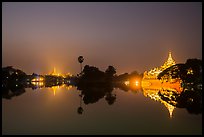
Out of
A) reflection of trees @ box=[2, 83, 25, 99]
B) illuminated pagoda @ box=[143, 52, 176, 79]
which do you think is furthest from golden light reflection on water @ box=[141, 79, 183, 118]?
reflection of trees @ box=[2, 83, 25, 99]

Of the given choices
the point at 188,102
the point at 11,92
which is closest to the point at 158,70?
the point at 11,92

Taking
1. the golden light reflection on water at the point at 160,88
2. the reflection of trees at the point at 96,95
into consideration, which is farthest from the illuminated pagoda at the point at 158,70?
the reflection of trees at the point at 96,95

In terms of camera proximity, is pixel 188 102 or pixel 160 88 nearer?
pixel 188 102

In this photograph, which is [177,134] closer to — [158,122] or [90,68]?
[158,122]

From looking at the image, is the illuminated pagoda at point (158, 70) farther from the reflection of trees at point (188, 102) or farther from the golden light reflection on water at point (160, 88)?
the reflection of trees at point (188, 102)

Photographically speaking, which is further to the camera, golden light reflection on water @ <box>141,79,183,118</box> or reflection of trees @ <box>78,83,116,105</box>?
golden light reflection on water @ <box>141,79,183,118</box>

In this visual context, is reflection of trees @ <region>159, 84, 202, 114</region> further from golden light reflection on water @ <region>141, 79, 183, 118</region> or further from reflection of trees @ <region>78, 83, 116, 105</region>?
golden light reflection on water @ <region>141, 79, 183, 118</region>

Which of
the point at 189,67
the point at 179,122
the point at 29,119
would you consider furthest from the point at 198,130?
the point at 189,67

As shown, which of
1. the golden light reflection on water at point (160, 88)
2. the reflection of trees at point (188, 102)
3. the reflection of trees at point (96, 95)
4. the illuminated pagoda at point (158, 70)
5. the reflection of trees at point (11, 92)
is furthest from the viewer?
the illuminated pagoda at point (158, 70)

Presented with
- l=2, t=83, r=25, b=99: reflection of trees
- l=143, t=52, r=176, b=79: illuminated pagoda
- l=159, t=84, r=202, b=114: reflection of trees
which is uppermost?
l=143, t=52, r=176, b=79: illuminated pagoda

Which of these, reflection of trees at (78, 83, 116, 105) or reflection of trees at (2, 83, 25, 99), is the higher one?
reflection of trees at (2, 83, 25, 99)

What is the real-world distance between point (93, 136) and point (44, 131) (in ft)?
9.42

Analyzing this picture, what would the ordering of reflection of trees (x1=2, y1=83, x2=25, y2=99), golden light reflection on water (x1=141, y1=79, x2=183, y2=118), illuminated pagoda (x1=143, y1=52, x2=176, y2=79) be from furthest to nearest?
1. illuminated pagoda (x1=143, y1=52, x2=176, y2=79)
2. golden light reflection on water (x1=141, y1=79, x2=183, y2=118)
3. reflection of trees (x1=2, y1=83, x2=25, y2=99)

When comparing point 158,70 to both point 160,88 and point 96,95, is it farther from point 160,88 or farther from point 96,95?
point 96,95
